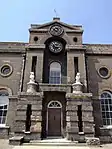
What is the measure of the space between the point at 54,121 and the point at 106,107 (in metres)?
4.99

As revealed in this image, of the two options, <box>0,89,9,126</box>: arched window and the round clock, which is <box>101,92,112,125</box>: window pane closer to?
the round clock

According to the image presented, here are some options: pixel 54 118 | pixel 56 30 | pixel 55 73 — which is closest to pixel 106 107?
pixel 54 118

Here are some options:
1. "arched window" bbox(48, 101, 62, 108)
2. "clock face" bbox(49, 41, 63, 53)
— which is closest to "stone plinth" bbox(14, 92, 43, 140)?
"arched window" bbox(48, 101, 62, 108)

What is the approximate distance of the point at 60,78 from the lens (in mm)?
16094

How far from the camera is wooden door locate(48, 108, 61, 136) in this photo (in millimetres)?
14023

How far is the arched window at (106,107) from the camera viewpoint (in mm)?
14917

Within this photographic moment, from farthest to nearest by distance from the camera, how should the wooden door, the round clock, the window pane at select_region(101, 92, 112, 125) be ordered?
the round clock
the window pane at select_region(101, 92, 112, 125)
the wooden door

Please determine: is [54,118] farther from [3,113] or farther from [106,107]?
[106,107]

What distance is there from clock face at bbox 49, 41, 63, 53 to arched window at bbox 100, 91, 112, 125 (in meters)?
6.18

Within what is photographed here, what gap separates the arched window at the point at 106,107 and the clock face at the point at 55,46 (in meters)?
6.18

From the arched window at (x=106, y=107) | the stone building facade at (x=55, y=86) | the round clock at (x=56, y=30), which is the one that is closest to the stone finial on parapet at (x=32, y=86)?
the stone building facade at (x=55, y=86)

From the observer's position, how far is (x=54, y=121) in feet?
47.0

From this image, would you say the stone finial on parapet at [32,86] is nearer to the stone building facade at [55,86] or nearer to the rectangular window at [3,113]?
the stone building facade at [55,86]

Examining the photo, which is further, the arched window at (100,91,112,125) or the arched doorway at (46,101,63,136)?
the arched window at (100,91,112,125)
